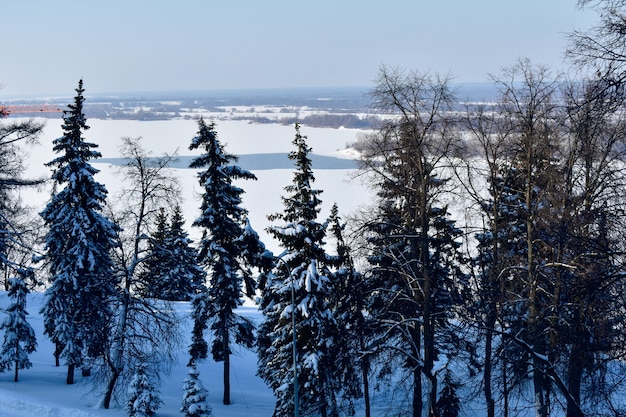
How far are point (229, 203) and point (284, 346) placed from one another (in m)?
6.53

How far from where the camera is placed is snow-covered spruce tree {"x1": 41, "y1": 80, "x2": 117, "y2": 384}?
25.1 m

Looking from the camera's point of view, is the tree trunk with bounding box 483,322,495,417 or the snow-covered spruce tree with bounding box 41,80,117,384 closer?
the tree trunk with bounding box 483,322,495,417

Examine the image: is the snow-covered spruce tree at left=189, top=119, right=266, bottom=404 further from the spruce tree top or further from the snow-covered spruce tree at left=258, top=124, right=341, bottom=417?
the spruce tree top

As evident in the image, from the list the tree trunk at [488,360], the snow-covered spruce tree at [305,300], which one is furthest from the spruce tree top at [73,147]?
the tree trunk at [488,360]

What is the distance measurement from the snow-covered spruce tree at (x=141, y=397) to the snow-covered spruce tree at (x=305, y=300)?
5056mm

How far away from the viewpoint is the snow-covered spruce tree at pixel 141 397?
75.9ft

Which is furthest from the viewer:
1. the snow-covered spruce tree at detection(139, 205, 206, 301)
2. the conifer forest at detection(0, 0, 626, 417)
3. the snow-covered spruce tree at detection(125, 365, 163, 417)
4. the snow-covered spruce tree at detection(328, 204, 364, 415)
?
the snow-covered spruce tree at detection(139, 205, 206, 301)

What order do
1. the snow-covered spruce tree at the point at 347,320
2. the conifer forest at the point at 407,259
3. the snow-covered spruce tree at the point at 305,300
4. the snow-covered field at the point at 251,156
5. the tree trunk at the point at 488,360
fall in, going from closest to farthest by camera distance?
1. the conifer forest at the point at 407,259
2. the tree trunk at the point at 488,360
3. the snow-covered spruce tree at the point at 347,320
4. the snow-covered spruce tree at the point at 305,300
5. the snow-covered field at the point at 251,156

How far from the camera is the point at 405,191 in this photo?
16.3 metres

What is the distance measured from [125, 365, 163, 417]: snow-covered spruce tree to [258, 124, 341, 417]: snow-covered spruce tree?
5056 millimetres

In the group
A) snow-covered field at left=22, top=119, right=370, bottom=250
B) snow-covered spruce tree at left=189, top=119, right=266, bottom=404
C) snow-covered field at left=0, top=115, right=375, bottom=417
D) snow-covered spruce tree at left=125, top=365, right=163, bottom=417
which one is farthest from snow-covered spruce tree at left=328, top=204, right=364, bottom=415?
snow-covered spruce tree at left=125, top=365, right=163, bottom=417

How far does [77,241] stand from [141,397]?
7616 mm

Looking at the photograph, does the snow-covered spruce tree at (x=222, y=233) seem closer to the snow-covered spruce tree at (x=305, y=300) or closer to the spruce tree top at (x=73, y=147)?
the snow-covered spruce tree at (x=305, y=300)

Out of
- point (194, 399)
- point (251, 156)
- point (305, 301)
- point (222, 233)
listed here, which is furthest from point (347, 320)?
point (251, 156)
